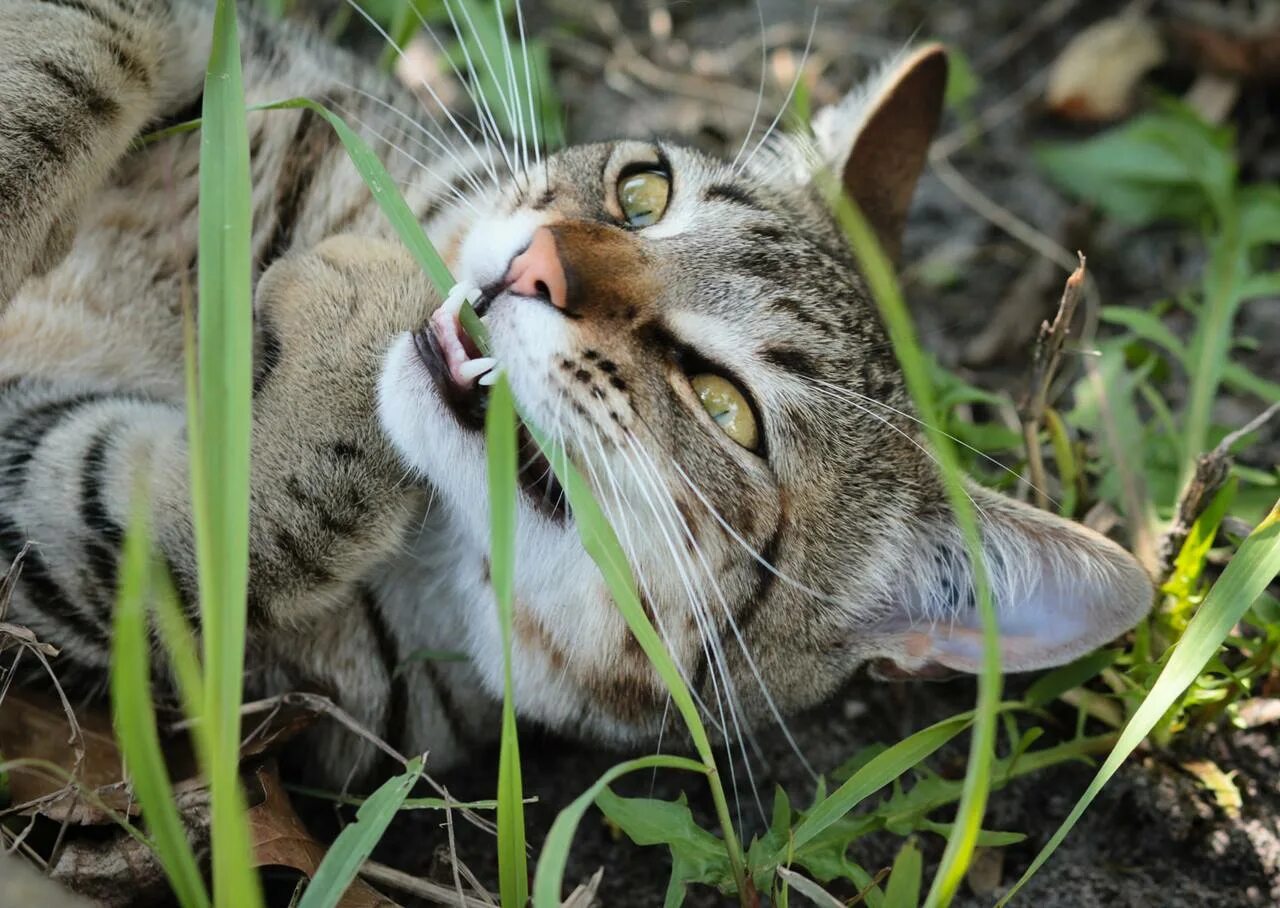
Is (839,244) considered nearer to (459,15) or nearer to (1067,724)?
(1067,724)

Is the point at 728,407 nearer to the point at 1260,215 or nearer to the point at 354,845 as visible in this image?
the point at 354,845

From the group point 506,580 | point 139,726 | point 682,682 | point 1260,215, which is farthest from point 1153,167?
point 139,726

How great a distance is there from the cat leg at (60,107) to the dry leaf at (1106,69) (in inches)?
99.3

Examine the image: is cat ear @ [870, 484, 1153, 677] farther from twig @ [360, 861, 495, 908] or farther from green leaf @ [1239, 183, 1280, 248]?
green leaf @ [1239, 183, 1280, 248]

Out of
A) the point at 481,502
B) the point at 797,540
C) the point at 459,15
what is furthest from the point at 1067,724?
the point at 459,15

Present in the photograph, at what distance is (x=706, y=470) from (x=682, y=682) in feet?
1.22

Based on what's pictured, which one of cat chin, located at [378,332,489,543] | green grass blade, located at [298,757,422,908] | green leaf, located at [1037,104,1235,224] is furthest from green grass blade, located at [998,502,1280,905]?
green leaf, located at [1037,104,1235,224]

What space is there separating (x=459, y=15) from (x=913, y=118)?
4.36 feet

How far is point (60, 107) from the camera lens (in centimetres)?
184

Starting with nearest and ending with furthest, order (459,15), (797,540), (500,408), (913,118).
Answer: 1. (500,408)
2. (797,540)
3. (913,118)
4. (459,15)

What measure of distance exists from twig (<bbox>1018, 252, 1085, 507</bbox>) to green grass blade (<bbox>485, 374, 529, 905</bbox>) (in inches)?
39.4

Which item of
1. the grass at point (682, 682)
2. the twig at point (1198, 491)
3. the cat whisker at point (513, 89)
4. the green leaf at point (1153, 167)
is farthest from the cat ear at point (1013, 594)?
the green leaf at point (1153, 167)

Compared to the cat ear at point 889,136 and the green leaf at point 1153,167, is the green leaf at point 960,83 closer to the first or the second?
the green leaf at point 1153,167

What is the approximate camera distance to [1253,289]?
2.56m
